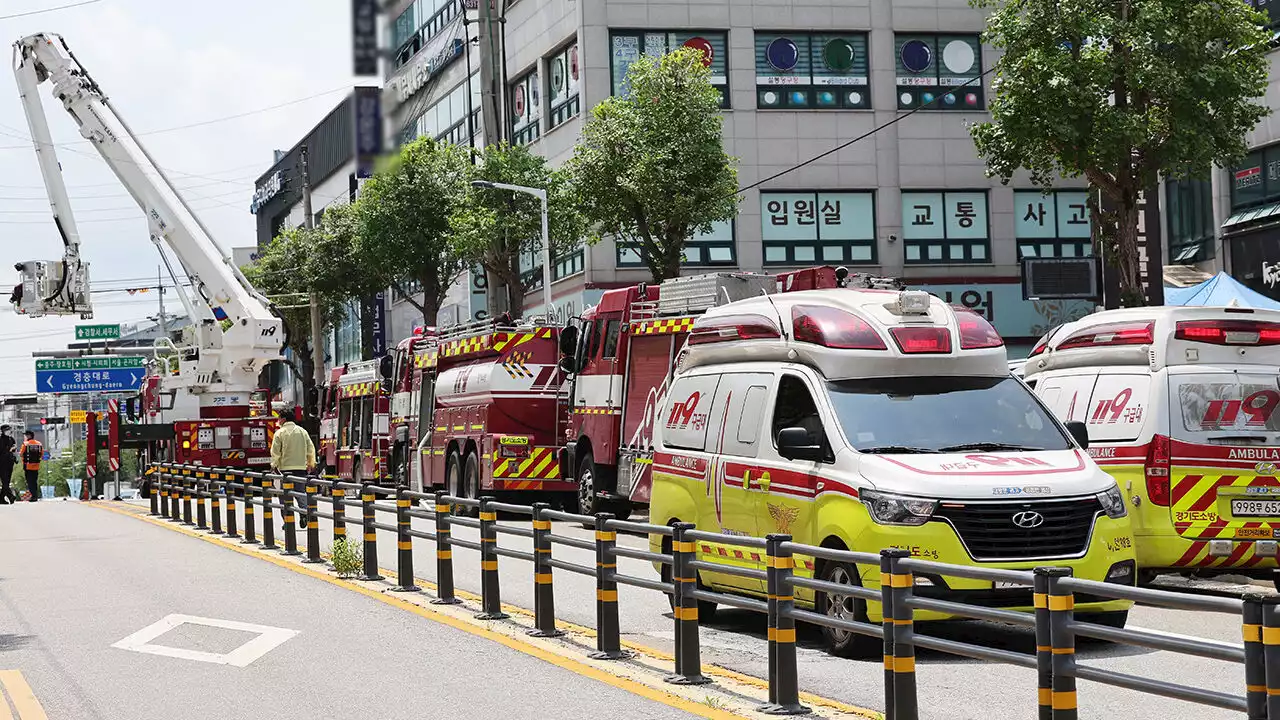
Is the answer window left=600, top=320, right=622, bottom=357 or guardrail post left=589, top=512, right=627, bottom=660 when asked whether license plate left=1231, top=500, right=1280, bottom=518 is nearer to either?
guardrail post left=589, top=512, right=627, bottom=660

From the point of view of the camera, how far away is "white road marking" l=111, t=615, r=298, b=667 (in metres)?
12.1

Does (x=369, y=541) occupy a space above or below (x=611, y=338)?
below

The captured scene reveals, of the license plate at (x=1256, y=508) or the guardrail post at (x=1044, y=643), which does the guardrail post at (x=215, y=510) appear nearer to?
the license plate at (x=1256, y=508)

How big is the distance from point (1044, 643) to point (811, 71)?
44.7m

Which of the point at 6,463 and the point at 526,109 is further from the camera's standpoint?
the point at 526,109

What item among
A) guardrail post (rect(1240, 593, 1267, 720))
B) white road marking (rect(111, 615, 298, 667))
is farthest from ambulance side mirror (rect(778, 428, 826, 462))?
guardrail post (rect(1240, 593, 1267, 720))

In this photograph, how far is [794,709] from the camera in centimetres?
933

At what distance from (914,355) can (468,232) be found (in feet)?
103

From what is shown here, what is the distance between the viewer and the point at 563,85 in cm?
5156

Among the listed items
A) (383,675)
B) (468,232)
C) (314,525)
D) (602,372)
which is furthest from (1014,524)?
(468,232)

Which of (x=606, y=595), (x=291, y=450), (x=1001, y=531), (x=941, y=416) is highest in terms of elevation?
(x=941, y=416)

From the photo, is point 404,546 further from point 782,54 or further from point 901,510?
point 782,54

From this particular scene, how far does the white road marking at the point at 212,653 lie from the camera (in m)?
12.1

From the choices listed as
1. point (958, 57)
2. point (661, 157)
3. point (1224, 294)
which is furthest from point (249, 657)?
point (958, 57)
